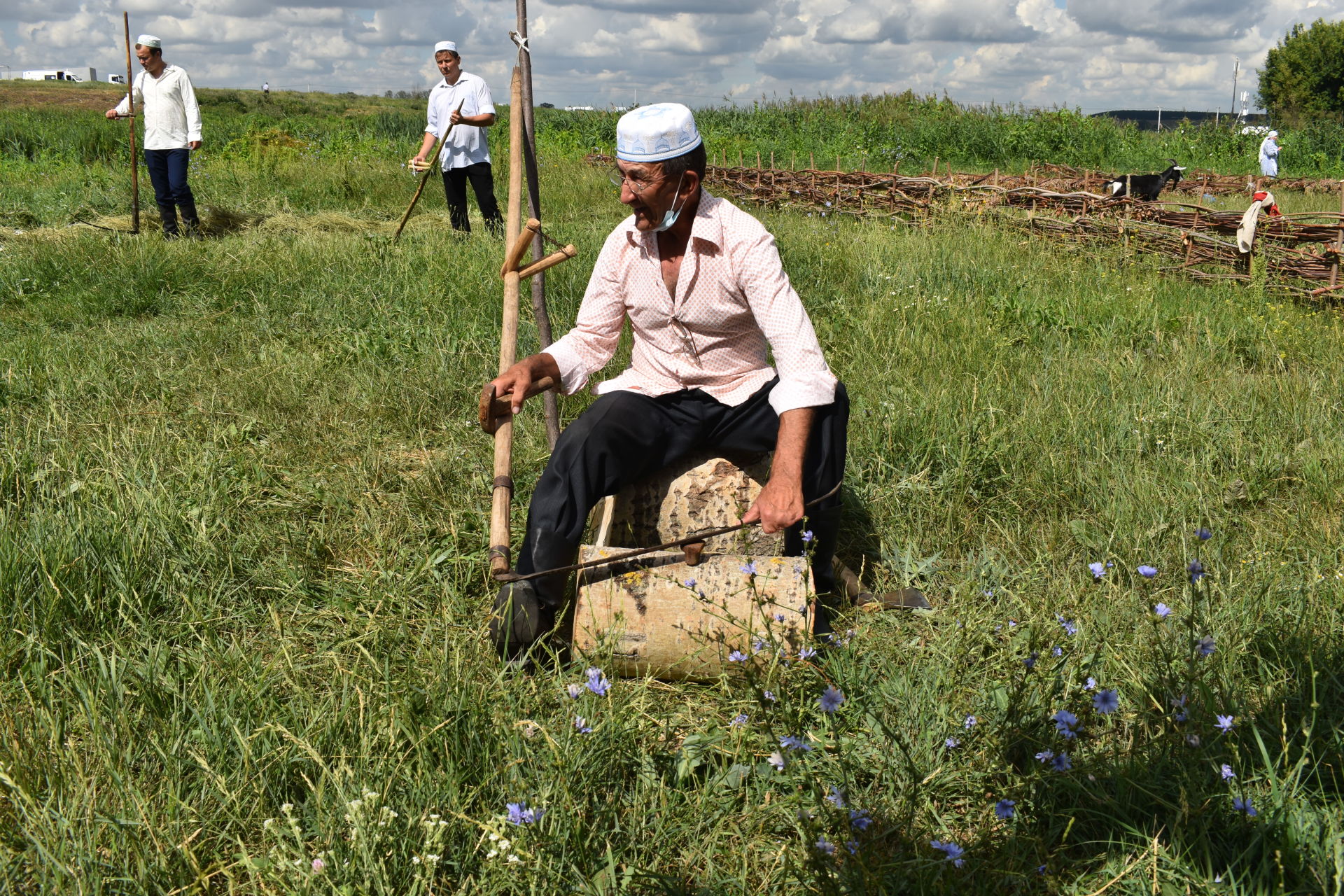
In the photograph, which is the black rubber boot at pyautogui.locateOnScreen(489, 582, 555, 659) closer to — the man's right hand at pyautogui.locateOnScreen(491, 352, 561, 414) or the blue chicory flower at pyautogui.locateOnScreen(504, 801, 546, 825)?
the man's right hand at pyautogui.locateOnScreen(491, 352, 561, 414)

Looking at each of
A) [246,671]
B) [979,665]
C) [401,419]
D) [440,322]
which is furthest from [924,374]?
[246,671]

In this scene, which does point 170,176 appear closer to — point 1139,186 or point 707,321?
point 707,321

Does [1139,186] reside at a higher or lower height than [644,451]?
higher

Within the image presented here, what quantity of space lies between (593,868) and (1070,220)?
7200 millimetres

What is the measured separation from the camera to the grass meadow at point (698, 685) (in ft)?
5.84

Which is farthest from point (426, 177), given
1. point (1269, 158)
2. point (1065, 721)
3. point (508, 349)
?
point (1269, 158)

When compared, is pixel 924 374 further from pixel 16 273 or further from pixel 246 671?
pixel 16 273

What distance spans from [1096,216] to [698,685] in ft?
22.4

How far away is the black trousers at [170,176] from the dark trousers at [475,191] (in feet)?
7.24

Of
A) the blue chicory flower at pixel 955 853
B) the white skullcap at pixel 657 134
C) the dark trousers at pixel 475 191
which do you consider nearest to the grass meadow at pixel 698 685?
the blue chicory flower at pixel 955 853

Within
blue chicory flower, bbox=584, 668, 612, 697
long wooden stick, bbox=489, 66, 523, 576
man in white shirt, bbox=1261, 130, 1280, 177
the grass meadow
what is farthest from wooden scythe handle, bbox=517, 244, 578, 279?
man in white shirt, bbox=1261, 130, 1280, 177

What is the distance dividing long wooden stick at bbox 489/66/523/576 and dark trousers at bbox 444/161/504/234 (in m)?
5.54

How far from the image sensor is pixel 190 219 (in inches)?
328

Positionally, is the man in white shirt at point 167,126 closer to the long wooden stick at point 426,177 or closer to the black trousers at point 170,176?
the black trousers at point 170,176
